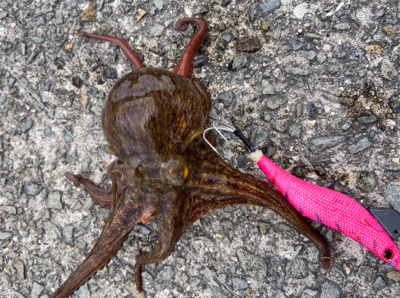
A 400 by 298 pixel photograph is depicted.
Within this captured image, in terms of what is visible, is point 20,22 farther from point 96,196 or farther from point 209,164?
point 209,164

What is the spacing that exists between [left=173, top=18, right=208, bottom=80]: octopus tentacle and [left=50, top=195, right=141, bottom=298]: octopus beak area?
4.75ft

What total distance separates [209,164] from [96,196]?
4.60 feet

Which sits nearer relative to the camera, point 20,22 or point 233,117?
point 233,117

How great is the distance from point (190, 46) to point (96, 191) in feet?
6.26

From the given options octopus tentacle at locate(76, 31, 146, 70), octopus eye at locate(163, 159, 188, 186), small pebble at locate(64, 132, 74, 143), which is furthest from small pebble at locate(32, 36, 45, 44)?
octopus eye at locate(163, 159, 188, 186)

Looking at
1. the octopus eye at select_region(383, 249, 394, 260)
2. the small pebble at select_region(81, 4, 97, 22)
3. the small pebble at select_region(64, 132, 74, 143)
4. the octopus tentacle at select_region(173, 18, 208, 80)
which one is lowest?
the octopus eye at select_region(383, 249, 394, 260)

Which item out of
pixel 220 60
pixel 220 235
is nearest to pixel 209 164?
pixel 220 235

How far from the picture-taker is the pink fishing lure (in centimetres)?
277

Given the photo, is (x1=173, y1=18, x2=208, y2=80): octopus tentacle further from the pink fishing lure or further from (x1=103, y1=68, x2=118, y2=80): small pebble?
the pink fishing lure

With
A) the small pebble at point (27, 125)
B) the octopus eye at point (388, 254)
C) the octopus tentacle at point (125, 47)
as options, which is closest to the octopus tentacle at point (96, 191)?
the small pebble at point (27, 125)

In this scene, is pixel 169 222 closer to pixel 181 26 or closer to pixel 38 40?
pixel 181 26

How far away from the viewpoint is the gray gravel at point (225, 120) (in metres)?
3.28

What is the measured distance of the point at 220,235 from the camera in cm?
359

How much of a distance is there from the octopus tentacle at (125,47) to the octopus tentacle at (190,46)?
42 centimetres
